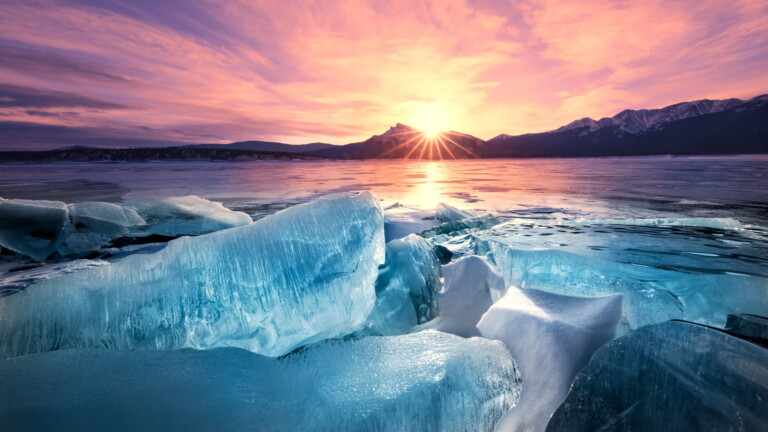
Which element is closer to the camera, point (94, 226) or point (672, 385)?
point (672, 385)

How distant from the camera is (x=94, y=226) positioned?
3557mm

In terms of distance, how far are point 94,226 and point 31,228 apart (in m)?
0.47

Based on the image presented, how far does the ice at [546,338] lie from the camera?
1197 millimetres

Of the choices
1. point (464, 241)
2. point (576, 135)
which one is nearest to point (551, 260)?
point (464, 241)

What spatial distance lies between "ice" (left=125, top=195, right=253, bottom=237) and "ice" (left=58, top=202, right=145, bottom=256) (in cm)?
15

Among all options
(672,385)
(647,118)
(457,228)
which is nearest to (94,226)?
(457,228)

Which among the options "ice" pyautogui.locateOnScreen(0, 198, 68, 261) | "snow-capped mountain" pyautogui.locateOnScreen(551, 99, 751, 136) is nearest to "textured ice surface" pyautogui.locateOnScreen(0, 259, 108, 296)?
"ice" pyautogui.locateOnScreen(0, 198, 68, 261)

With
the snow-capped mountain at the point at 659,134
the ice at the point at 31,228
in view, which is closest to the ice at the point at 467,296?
the ice at the point at 31,228

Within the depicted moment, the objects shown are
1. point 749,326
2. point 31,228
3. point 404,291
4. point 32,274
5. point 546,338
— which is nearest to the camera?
point 749,326

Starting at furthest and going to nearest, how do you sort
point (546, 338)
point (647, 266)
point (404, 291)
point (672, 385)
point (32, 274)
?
point (32, 274) < point (647, 266) < point (404, 291) < point (546, 338) < point (672, 385)

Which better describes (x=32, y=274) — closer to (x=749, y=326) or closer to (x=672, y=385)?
(x=672, y=385)

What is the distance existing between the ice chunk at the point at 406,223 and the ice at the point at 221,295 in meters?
1.70

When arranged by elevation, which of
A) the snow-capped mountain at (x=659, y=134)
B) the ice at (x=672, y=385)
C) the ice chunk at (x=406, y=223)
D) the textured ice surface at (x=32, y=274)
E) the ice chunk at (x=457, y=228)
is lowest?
the textured ice surface at (x=32, y=274)

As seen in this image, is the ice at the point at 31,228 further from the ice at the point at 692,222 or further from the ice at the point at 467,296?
the ice at the point at 692,222
